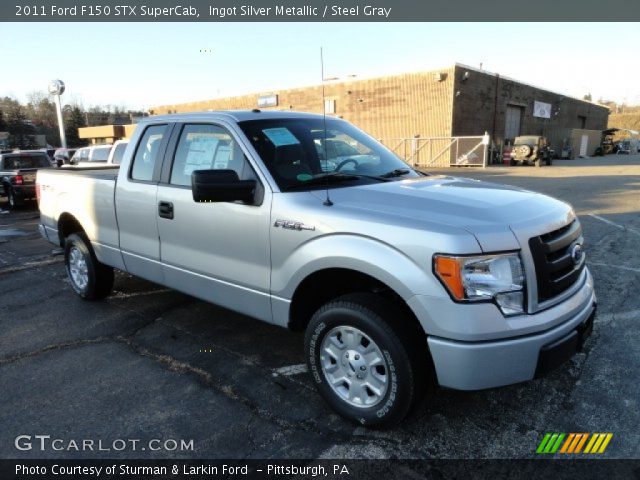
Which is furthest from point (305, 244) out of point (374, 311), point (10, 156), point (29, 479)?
point (10, 156)

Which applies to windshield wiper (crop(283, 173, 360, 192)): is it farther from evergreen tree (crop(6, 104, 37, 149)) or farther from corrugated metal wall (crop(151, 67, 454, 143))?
evergreen tree (crop(6, 104, 37, 149))

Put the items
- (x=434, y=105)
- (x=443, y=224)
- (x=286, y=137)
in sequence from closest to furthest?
Result: (x=443, y=224), (x=286, y=137), (x=434, y=105)

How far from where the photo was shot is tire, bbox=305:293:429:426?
249 cm

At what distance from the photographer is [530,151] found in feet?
90.3

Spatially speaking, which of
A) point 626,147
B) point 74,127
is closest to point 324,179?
point 626,147

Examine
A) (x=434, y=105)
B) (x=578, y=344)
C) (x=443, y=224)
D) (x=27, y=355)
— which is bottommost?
(x=27, y=355)

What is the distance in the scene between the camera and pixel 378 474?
240 cm

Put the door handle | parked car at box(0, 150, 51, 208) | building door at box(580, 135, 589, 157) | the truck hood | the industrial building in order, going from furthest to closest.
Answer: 1. building door at box(580, 135, 589, 157)
2. the industrial building
3. parked car at box(0, 150, 51, 208)
4. the door handle
5. the truck hood

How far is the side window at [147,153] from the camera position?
4.06 metres

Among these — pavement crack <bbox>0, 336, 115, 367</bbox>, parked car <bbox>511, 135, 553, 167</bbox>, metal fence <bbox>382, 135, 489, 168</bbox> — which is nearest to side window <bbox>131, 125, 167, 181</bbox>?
pavement crack <bbox>0, 336, 115, 367</bbox>

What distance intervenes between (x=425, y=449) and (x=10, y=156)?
630 inches

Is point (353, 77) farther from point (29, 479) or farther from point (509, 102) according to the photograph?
point (29, 479)

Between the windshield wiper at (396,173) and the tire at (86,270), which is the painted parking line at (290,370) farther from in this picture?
the tire at (86,270)

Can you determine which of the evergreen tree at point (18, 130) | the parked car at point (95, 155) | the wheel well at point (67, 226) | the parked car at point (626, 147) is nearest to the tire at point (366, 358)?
the wheel well at point (67, 226)
